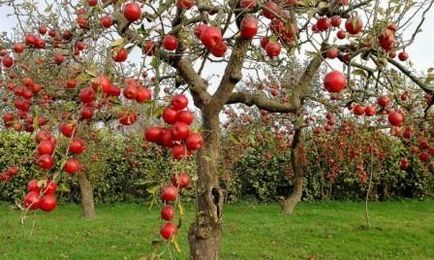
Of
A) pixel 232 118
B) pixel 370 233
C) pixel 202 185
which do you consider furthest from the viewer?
pixel 232 118

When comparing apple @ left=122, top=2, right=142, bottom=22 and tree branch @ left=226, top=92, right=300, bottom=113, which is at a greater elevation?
tree branch @ left=226, top=92, right=300, bottom=113

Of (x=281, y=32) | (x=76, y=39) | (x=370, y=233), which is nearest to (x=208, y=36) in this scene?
(x=281, y=32)

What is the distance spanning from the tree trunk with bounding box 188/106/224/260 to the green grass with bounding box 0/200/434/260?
11.3 feet

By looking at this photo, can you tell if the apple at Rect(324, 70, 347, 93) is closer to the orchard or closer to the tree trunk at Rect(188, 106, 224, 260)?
the orchard

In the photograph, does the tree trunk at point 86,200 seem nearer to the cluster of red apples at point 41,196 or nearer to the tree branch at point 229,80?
the tree branch at point 229,80

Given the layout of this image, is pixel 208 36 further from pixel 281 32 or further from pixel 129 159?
pixel 129 159

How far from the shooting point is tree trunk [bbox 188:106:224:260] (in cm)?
395

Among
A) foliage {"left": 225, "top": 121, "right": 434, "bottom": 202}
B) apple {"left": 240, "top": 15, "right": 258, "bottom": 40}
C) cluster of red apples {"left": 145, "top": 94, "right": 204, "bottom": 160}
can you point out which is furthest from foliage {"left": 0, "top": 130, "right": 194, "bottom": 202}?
cluster of red apples {"left": 145, "top": 94, "right": 204, "bottom": 160}

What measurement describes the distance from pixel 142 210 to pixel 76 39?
31.2 ft

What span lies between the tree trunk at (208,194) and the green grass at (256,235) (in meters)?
3.43

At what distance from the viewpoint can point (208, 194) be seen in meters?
3.95

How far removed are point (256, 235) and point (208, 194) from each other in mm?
5635

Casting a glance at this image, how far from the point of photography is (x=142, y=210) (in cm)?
1362

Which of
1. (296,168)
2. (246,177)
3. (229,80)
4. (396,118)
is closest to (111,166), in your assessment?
(246,177)
